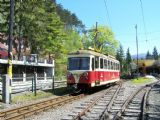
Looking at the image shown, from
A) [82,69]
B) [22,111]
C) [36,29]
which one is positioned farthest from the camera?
[36,29]

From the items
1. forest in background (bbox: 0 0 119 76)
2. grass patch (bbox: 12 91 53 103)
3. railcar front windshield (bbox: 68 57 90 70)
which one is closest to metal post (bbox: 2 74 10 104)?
grass patch (bbox: 12 91 53 103)

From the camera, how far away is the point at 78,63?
28.3m

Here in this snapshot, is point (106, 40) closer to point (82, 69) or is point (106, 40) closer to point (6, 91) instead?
point (82, 69)

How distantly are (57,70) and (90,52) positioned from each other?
141 feet

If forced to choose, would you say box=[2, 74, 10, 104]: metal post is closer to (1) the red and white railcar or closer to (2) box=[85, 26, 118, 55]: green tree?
(1) the red and white railcar

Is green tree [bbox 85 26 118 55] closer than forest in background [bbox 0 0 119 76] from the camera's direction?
No

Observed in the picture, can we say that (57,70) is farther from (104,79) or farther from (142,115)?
(142,115)

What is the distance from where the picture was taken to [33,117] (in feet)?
52.2

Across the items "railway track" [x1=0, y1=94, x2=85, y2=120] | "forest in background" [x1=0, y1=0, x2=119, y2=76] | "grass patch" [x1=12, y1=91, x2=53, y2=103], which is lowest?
"railway track" [x1=0, y1=94, x2=85, y2=120]

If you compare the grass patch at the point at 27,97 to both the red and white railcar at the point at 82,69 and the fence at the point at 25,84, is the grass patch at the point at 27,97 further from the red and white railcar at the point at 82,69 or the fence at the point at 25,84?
the red and white railcar at the point at 82,69

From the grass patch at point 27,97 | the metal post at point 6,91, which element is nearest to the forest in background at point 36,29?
the grass patch at point 27,97

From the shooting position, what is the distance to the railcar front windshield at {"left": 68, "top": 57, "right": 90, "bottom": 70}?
28.0 meters

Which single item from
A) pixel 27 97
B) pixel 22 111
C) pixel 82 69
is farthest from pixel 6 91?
pixel 82 69

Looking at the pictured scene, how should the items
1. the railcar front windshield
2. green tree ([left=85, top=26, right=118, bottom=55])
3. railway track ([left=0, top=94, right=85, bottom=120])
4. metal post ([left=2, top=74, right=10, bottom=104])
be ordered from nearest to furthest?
railway track ([left=0, top=94, right=85, bottom=120]), metal post ([left=2, top=74, right=10, bottom=104]), the railcar front windshield, green tree ([left=85, top=26, right=118, bottom=55])
